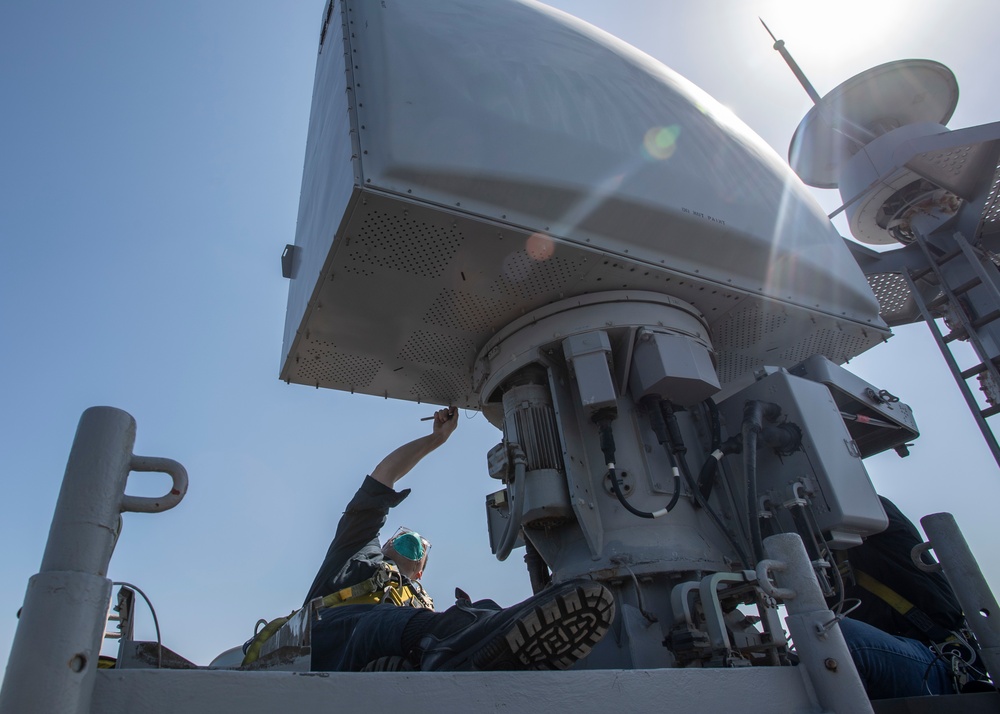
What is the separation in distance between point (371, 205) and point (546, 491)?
1671 millimetres

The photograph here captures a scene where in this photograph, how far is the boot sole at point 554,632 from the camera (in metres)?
2.11

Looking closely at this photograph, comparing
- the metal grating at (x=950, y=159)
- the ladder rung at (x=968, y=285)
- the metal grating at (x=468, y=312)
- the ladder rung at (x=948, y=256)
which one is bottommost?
the metal grating at (x=468, y=312)

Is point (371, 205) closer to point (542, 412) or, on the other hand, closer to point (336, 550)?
point (542, 412)

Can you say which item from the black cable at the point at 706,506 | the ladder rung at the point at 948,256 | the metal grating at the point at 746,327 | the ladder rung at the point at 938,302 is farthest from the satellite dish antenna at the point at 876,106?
the black cable at the point at 706,506

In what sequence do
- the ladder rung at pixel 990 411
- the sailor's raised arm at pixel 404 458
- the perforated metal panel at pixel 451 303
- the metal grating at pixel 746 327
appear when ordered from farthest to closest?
the ladder rung at pixel 990 411, the sailor's raised arm at pixel 404 458, the metal grating at pixel 746 327, the perforated metal panel at pixel 451 303

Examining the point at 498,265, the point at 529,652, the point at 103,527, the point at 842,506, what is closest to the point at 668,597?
the point at 842,506

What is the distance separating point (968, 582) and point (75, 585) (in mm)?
3058

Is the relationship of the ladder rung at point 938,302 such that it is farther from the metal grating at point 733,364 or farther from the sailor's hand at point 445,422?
the sailor's hand at point 445,422

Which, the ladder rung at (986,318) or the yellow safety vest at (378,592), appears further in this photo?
the ladder rung at (986,318)

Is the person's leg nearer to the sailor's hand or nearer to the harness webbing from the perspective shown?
the sailor's hand

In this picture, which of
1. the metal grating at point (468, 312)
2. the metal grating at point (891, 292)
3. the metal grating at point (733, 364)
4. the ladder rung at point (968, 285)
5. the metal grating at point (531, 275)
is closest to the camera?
the metal grating at point (531, 275)

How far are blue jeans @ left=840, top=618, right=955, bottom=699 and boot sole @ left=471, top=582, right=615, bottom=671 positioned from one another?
1450mm

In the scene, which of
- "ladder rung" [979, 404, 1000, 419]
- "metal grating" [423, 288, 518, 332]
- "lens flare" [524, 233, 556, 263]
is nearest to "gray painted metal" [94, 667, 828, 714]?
"lens flare" [524, 233, 556, 263]

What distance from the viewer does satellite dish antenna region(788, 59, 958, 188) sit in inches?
301
